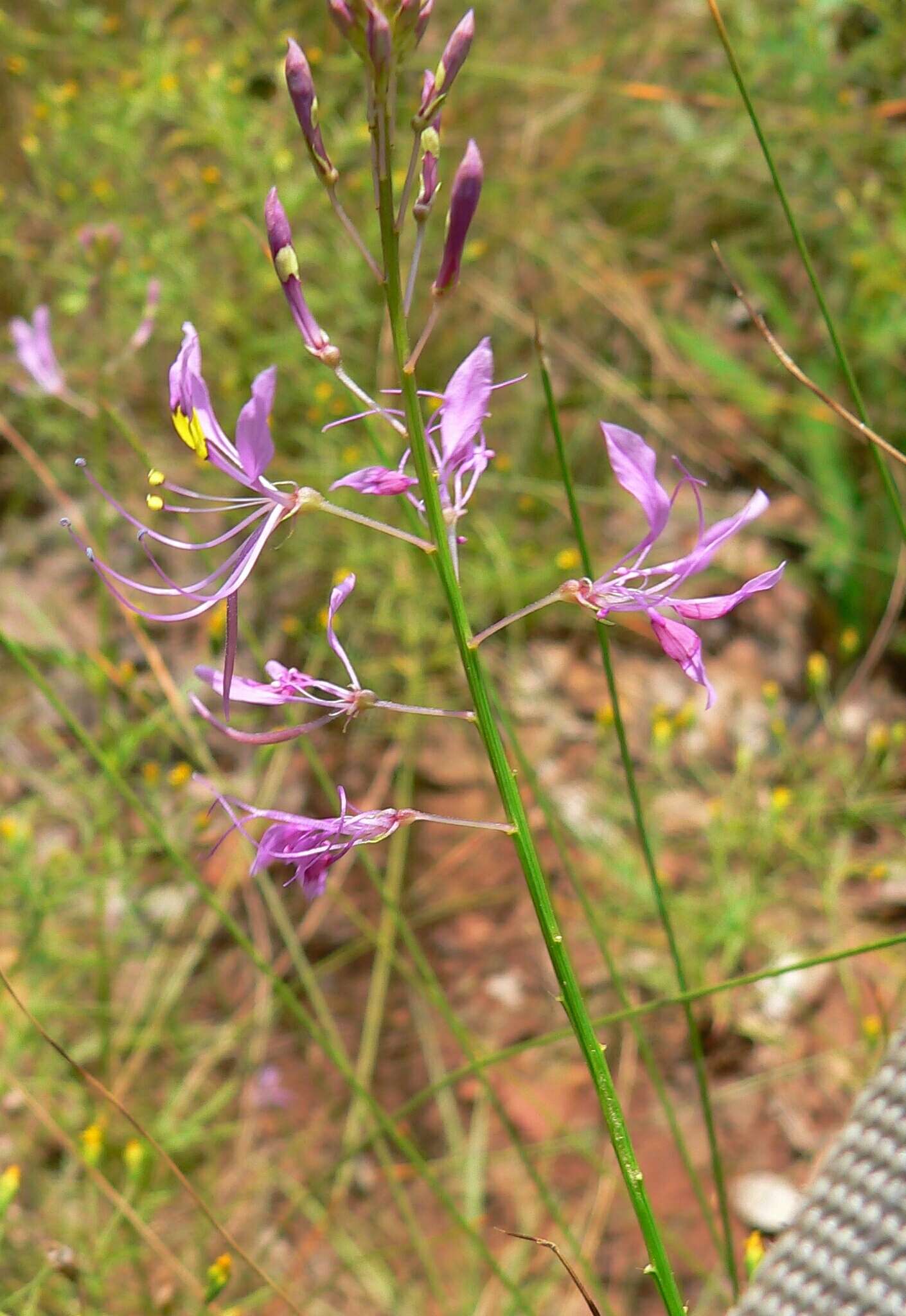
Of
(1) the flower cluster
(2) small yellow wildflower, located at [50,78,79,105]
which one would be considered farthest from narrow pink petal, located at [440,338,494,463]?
(2) small yellow wildflower, located at [50,78,79,105]

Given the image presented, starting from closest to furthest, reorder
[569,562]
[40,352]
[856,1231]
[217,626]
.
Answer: [856,1231] < [40,352] < [217,626] < [569,562]

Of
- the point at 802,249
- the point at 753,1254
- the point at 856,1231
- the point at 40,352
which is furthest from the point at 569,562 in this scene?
the point at 856,1231

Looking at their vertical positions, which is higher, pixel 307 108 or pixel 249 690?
pixel 307 108

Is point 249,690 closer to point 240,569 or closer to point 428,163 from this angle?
point 240,569

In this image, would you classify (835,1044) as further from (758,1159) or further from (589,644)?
(589,644)

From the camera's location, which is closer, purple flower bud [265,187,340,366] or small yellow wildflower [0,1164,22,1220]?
purple flower bud [265,187,340,366]

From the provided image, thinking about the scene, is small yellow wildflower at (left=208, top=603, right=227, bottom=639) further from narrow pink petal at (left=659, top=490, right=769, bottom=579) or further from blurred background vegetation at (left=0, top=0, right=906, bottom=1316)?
narrow pink petal at (left=659, top=490, right=769, bottom=579)
